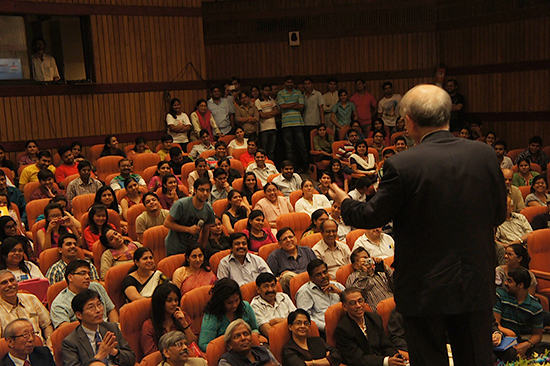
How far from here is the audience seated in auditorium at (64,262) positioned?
3979mm

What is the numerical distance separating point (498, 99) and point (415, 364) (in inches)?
290

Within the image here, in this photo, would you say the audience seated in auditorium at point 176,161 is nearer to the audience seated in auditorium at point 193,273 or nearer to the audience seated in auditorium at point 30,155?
the audience seated in auditorium at point 30,155

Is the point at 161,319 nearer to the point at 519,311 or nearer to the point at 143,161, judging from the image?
the point at 519,311

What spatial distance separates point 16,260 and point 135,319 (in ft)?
3.34

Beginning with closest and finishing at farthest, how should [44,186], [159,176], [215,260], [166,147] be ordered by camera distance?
1. [215,260]
2. [44,186]
3. [159,176]
4. [166,147]

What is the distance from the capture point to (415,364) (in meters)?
1.52

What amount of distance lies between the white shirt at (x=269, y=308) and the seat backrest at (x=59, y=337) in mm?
1070

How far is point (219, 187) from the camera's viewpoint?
5699mm

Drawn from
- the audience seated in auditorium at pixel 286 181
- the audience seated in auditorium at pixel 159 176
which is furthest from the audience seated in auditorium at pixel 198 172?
the audience seated in auditorium at pixel 286 181

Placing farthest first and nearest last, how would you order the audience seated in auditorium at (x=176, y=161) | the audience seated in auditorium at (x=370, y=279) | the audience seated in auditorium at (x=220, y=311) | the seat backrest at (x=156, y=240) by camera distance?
the audience seated in auditorium at (x=176, y=161), the seat backrest at (x=156, y=240), the audience seated in auditorium at (x=370, y=279), the audience seated in auditorium at (x=220, y=311)

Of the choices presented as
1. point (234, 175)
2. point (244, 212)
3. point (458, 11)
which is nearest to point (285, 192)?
point (234, 175)

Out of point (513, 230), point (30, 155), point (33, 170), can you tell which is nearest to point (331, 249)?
point (513, 230)

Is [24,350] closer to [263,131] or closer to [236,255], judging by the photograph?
[236,255]

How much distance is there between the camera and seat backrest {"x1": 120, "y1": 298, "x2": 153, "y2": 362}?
334 cm
